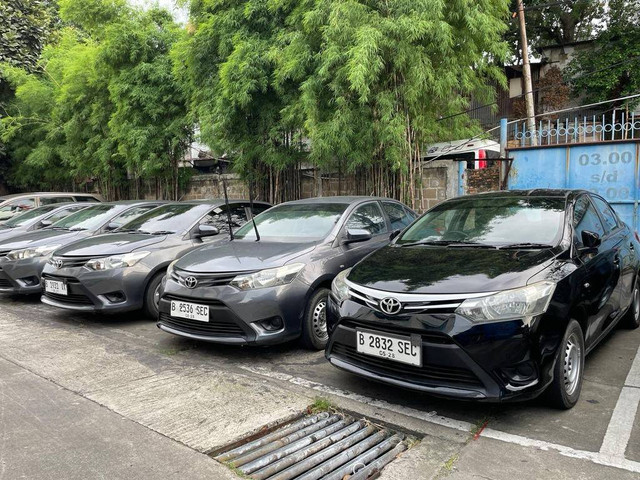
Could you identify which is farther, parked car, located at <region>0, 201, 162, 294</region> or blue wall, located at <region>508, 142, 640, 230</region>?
blue wall, located at <region>508, 142, 640, 230</region>

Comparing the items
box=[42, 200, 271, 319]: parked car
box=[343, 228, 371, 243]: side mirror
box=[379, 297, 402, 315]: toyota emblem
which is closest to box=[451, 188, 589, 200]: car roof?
box=[343, 228, 371, 243]: side mirror

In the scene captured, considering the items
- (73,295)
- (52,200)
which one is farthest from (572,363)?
(52,200)

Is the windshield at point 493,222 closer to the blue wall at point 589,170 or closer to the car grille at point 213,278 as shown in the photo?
the car grille at point 213,278

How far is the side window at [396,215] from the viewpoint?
579 centimetres

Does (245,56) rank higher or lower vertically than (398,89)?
higher

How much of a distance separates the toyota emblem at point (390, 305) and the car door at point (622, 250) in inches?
91.9

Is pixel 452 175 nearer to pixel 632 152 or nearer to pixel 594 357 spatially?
pixel 632 152

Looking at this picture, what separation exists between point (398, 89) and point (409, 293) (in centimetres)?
518

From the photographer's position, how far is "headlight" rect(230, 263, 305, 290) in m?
4.12

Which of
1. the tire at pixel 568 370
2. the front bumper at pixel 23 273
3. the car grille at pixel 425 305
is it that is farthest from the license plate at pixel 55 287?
the tire at pixel 568 370

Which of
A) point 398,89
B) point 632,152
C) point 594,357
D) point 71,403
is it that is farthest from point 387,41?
point 71,403

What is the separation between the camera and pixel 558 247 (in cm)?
342

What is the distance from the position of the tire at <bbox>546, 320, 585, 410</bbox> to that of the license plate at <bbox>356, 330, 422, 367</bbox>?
856 millimetres

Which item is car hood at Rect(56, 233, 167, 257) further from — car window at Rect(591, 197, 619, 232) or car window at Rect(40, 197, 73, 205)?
car window at Rect(40, 197, 73, 205)
